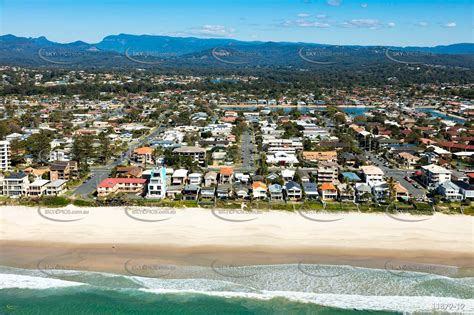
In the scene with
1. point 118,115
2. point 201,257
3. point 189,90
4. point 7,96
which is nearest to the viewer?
point 201,257

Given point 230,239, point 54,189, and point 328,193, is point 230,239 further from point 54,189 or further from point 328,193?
point 54,189

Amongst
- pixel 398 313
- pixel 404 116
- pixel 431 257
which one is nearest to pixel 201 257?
pixel 398 313

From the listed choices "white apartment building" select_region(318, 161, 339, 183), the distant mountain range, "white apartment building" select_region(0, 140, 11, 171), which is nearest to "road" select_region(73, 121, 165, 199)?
"white apartment building" select_region(0, 140, 11, 171)

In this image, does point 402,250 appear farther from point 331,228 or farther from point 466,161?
point 466,161

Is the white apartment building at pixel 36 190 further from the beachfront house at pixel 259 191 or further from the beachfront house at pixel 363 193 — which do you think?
the beachfront house at pixel 363 193

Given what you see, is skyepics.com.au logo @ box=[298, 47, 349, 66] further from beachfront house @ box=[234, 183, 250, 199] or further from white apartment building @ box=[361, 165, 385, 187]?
beachfront house @ box=[234, 183, 250, 199]

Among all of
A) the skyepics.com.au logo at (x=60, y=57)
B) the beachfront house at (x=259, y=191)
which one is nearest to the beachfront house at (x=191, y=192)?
the beachfront house at (x=259, y=191)
